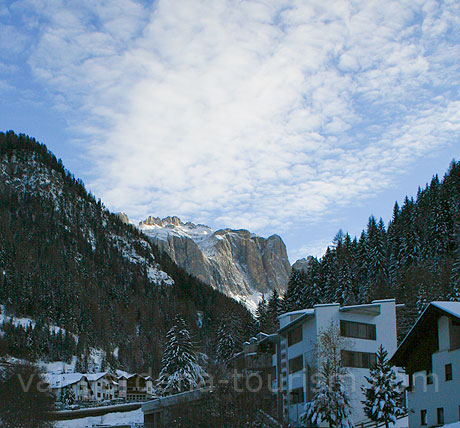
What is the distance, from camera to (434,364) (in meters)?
36.9

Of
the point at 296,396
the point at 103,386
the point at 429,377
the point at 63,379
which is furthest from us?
the point at 103,386

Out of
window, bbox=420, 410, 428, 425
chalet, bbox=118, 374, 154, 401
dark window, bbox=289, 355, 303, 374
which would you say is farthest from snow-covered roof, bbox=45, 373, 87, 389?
window, bbox=420, 410, 428, 425

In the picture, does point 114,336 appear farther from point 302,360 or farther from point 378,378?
point 378,378

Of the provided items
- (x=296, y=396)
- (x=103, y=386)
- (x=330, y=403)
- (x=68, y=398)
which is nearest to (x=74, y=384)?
(x=103, y=386)

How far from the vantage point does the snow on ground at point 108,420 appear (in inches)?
3278

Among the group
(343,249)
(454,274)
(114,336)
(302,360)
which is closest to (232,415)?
(302,360)

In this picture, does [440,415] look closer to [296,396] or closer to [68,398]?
[296,396]

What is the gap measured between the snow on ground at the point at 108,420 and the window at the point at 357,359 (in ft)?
105

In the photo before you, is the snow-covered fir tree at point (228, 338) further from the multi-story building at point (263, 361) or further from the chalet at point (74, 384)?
the chalet at point (74, 384)

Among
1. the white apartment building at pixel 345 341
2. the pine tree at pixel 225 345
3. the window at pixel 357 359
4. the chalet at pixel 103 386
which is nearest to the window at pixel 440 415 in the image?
the white apartment building at pixel 345 341

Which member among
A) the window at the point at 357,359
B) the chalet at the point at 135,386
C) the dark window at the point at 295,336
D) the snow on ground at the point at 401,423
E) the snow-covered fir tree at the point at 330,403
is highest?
the dark window at the point at 295,336

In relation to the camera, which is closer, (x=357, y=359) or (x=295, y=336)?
(x=357, y=359)

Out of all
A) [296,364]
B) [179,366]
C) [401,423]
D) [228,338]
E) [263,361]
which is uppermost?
[228,338]

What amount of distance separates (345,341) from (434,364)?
23.1 meters
